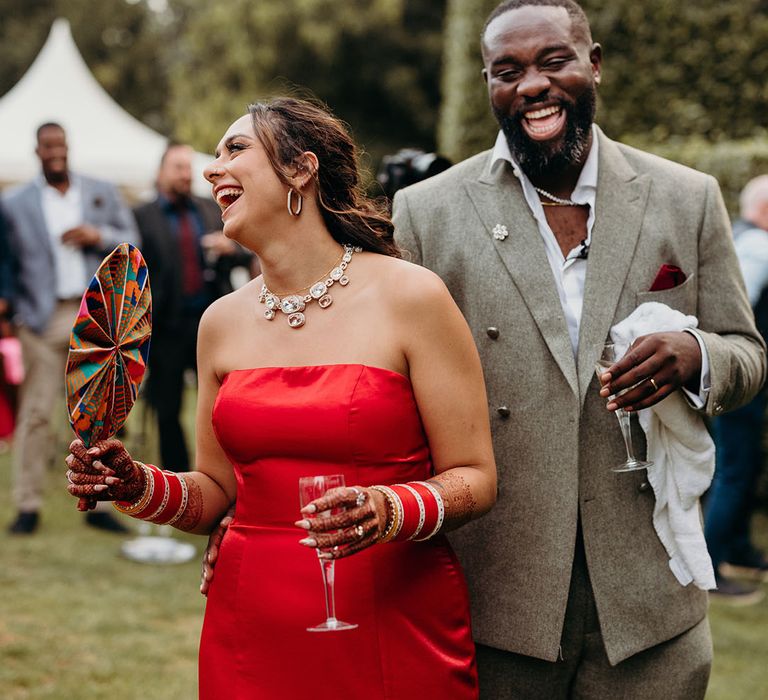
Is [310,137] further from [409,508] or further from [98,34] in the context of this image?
[98,34]

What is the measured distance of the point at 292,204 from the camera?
284cm

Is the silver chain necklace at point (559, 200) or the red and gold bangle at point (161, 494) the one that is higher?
the silver chain necklace at point (559, 200)

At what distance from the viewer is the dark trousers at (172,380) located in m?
7.87

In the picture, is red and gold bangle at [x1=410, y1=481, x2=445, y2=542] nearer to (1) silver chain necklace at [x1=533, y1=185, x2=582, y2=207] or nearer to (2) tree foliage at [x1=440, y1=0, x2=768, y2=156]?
(1) silver chain necklace at [x1=533, y1=185, x2=582, y2=207]

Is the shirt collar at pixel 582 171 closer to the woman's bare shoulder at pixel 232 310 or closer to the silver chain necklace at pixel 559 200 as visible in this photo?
the silver chain necklace at pixel 559 200

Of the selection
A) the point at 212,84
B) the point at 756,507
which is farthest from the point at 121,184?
the point at 212,84

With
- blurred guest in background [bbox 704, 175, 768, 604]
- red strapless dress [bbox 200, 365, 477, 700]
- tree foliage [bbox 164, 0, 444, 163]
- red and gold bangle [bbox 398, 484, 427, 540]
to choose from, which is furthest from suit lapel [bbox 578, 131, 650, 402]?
tree foliage [bbox 164, 0, 444, 163]

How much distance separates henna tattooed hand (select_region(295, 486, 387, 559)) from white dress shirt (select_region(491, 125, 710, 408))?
867 mm

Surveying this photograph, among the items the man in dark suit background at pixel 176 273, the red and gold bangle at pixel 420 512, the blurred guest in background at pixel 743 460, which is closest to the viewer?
the red and gold bangle at pixel 420 512

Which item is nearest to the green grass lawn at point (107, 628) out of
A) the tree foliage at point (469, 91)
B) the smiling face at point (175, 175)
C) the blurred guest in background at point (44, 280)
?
the blurred guest in background at point (44, 280)

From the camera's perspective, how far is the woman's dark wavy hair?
2830 millimetres

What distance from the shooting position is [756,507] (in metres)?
8.98

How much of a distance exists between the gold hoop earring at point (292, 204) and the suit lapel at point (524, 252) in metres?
0.51

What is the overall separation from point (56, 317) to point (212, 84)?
21160mm
